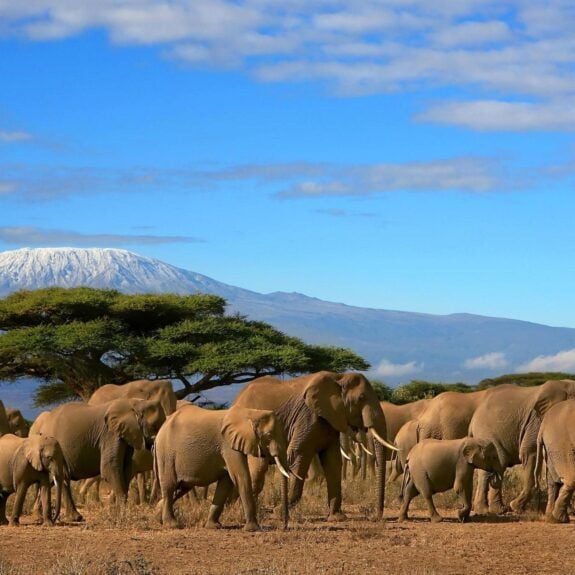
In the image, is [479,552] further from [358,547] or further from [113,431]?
[113,431]

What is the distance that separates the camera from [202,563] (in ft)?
47.1

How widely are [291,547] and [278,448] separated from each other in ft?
5.39

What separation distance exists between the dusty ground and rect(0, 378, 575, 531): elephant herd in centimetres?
46

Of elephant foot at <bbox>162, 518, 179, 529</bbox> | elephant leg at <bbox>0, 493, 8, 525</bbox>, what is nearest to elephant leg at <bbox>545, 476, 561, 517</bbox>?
elephant foot at <bbox>162, 518, 179, 529</bbox>

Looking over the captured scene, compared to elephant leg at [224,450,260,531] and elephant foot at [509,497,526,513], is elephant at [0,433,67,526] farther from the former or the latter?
elephant foot at [509,497,526,513]

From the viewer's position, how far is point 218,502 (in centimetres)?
1731

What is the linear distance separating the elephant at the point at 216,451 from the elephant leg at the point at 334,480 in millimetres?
1679

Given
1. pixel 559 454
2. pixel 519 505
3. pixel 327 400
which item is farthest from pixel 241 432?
pixel 519 505

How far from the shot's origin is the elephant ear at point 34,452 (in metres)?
17.8

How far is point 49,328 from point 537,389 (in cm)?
2320

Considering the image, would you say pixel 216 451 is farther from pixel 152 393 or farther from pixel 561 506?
pixel 152 393

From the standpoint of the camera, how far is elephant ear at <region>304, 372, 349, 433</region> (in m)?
18.5

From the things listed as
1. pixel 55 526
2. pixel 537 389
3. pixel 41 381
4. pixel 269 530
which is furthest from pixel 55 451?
pixel 41 381

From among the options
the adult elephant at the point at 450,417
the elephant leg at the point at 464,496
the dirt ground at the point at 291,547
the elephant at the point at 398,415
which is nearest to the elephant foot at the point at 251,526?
the dirt ground at the point at 291,547
